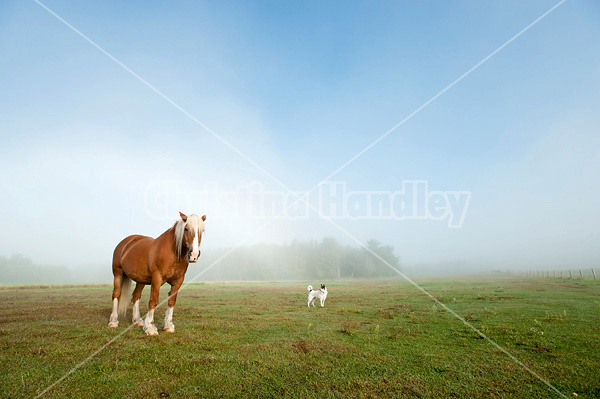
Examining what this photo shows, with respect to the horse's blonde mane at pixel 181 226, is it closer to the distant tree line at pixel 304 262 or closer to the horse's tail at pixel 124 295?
the horse's tail at pixel 124 295

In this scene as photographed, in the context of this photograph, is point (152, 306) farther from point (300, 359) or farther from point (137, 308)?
point (300, 359)

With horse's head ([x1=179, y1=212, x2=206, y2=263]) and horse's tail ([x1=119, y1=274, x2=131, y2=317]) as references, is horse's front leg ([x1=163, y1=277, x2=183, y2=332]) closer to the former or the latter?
horse's head ([x1=179, y1=212, x2=206, y2=263])

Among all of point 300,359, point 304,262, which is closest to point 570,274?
point 300,359

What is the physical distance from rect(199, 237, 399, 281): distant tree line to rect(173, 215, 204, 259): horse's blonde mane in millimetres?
92523

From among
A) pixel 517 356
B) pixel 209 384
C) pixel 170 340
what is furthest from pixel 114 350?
pixel 517 356

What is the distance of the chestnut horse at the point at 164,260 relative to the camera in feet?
27.4

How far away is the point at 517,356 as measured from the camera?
21.9ft

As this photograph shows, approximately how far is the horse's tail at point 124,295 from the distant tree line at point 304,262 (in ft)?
297

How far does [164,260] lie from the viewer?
28.8 ft

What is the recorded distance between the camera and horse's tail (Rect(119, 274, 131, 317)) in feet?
34.2

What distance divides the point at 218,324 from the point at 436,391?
289 inches

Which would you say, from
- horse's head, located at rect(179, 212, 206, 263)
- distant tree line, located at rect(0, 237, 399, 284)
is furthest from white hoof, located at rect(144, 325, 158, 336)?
distant tree line, located at rect(0, 237, 399, 284)

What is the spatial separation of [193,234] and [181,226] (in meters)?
0.80

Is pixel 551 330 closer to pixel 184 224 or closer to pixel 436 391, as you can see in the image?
pixel 436 391
